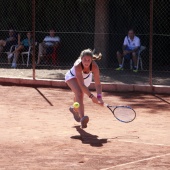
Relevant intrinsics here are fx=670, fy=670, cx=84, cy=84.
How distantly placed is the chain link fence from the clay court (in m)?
3.97

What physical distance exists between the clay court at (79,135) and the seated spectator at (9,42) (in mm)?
5309

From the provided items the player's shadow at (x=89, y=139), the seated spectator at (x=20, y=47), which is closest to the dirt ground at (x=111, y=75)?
the seated spectator at (x=20, y=47)

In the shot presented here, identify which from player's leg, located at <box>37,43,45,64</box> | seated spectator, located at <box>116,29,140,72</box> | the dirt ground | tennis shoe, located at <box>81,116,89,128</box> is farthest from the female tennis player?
player's leg, located at <box>37,43,45,64</box>

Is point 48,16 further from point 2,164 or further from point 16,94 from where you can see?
point 2,164

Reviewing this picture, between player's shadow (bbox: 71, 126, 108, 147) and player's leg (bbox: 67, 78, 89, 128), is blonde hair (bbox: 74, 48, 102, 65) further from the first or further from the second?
player's shadow (bbox: 71, 126, 108, 147)

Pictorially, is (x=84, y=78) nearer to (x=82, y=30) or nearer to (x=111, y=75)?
(x=111, y=75)

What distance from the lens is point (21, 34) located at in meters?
21.0

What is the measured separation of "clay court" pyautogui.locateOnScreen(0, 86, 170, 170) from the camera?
27.3ft

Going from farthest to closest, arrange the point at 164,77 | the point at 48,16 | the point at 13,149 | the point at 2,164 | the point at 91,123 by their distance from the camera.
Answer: the point at 48,16 → the point at 164,77 → the point at 91,123 → the point at 13,149 → the point at 2,164

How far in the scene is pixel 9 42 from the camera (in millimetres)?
20031

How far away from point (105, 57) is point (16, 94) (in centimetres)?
483

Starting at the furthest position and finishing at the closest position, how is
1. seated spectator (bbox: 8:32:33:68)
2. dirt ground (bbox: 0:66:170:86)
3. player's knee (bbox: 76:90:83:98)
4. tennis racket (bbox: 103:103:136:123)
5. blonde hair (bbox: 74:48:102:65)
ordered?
seated spectator (bbox: 8:32:33:68), dirt ground (bbox: 0:66:170:86), player's knee (bbox: 76:90:83:98), blonde hair (bbox: 74:48:102:65), tennis racket (bbox: 103:103:136:123)

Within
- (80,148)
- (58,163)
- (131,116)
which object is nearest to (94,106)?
(131,116)

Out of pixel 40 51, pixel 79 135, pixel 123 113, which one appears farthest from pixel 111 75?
pixel 79 135
